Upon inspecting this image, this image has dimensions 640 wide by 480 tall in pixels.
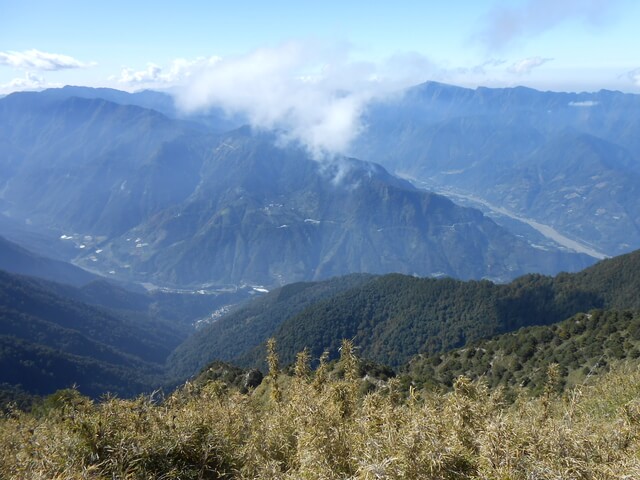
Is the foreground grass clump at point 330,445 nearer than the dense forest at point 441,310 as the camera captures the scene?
Yes

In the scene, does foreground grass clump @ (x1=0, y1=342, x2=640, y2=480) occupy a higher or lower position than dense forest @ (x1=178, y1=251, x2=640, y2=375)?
higher

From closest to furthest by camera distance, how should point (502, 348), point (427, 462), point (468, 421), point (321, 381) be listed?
point (427, 462), point (468, 421), point (321, 381), point (502, 348)

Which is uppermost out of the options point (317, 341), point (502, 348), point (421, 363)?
point (502, 348)

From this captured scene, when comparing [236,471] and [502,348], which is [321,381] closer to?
[236,471]

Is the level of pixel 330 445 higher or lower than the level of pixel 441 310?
higher

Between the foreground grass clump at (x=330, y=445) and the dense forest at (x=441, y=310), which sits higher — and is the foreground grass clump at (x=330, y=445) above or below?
above

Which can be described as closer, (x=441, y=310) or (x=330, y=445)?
(x=330, y=445)

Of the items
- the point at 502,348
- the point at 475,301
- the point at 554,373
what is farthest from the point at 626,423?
the point at 475,301

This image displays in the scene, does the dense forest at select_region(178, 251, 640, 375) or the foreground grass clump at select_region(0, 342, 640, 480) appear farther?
the dense forest at select_region(178, 251, 640, 375)
